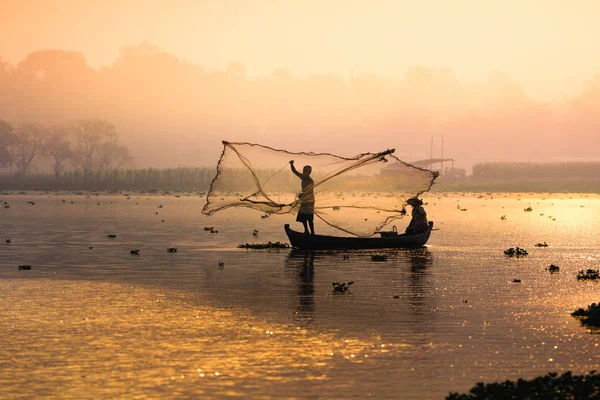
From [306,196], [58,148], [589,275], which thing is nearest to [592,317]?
[589,275]

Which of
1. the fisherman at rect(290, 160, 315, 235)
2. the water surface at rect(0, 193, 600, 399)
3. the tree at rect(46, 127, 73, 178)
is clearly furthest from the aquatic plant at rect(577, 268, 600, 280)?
the tree at rect(46, 127, 73, 178)

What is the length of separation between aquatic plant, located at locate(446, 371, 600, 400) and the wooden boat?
24.5 m

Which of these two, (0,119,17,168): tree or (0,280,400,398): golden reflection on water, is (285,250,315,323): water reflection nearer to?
(0,280,400,398): golden reflection on water

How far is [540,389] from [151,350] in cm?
692

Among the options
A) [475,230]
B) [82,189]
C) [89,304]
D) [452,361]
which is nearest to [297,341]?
[452,361]

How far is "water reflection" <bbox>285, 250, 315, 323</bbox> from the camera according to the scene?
21.0 m

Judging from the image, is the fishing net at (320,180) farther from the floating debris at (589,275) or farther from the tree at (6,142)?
the tree at (6,142)

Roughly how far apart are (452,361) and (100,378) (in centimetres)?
588

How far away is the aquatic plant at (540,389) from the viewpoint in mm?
12539

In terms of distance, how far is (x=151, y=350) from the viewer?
16.2 metres

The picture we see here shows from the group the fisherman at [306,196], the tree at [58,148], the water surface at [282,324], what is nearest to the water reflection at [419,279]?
the water surface at [282,324]

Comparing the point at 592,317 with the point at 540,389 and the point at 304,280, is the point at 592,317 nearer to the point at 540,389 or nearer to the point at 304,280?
the point at 540,389

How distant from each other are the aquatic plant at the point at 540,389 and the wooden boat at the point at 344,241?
80.5 feet

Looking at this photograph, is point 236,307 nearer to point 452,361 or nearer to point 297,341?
point 297,341
